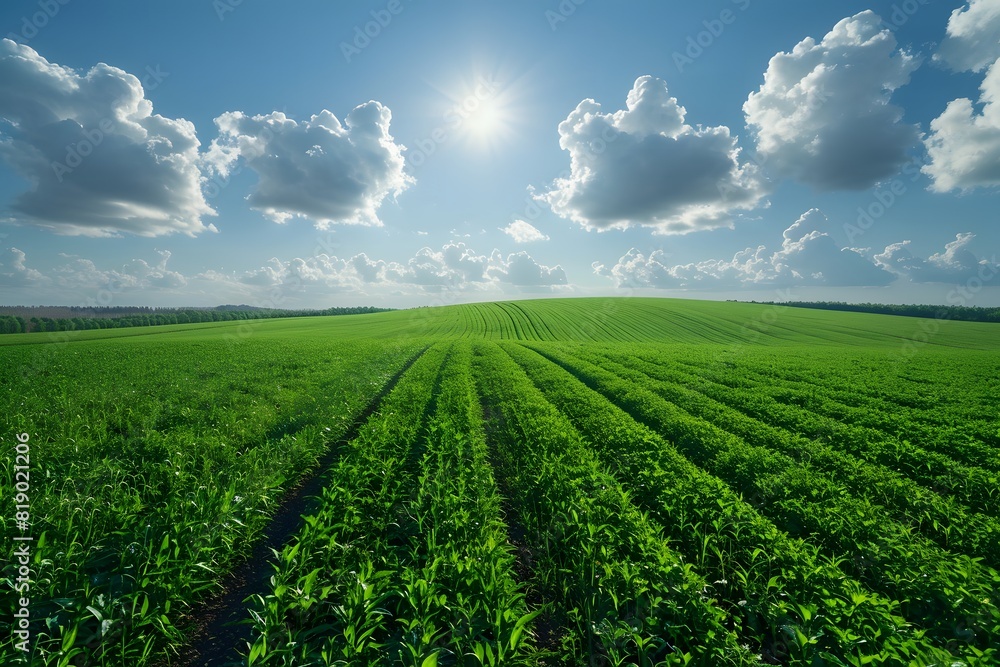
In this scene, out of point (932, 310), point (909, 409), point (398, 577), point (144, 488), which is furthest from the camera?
point (932, 310)

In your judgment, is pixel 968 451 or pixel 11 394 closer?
pixel 968 451

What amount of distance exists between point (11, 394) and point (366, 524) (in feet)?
61.2

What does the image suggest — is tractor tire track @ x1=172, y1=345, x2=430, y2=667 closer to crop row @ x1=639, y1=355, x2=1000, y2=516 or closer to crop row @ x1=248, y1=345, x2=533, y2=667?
crop row @ x1=248, y1=345, x2=533, y2=667

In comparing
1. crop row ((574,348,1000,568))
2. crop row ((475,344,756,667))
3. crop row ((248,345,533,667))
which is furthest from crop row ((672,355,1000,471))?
crop row ((248,345,533,667))

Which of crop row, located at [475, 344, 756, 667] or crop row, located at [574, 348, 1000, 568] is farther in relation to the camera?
crop row, located at [574, 348, 1000, 568]

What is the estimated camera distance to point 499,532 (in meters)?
6.61

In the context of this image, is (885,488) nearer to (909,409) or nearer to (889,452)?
(889,452)

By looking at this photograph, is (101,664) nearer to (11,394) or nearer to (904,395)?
(11,394)

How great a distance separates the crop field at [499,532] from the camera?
14.3ft

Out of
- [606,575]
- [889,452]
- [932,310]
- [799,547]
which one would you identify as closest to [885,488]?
[889,452]

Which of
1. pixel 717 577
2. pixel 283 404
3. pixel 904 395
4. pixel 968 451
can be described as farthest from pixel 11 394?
pixel 904 395

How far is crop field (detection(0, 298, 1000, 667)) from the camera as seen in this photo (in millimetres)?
4348

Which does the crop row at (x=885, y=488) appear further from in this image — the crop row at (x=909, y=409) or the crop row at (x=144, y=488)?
the crop row at (x=144, y=488)

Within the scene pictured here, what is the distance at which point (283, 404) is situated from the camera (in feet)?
51.2
